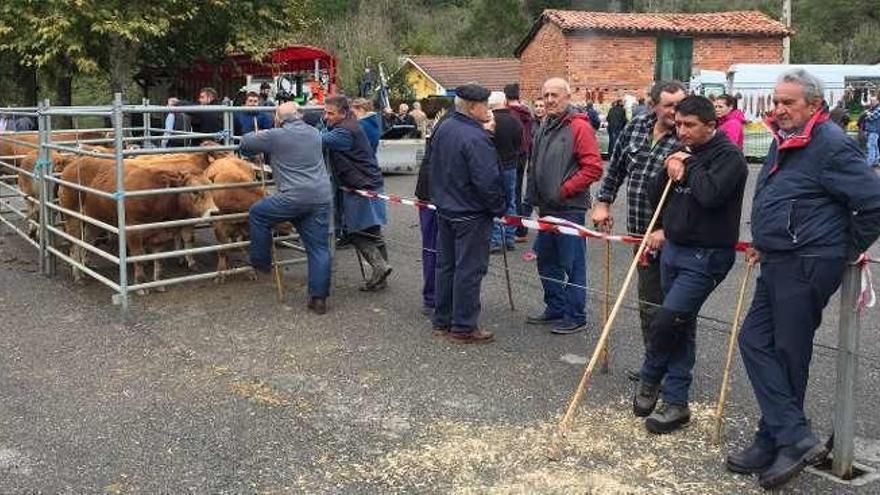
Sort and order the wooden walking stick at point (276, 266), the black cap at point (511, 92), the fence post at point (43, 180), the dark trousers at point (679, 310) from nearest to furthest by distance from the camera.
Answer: the dark trousers at point (679, 310)
the wooden walking stick at point (276, 266)
the fence post at point (43, 180)
the black cap at point (511, 92)

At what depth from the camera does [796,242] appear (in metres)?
3.85

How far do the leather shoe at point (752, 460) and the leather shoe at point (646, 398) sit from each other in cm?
67

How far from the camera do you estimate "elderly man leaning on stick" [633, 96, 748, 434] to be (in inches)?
172

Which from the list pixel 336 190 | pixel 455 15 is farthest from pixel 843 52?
pixel 336 190

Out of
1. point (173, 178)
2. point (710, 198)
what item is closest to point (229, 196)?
point (173, 178)

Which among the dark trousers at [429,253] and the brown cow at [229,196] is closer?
the dark trousers at [429,253]

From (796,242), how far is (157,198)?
5.59 m

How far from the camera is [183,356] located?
615 centimetres

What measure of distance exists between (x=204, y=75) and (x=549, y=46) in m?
13.4

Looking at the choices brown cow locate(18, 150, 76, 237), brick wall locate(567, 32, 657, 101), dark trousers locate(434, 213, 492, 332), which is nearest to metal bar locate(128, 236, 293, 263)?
dark trousers locate(434, 213, 492, 332)

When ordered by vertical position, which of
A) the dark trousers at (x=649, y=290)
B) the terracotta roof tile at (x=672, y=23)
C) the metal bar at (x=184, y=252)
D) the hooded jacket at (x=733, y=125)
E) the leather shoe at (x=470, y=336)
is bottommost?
the leather shoe at (x=470, y=336)

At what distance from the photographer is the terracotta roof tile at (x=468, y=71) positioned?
43.8m

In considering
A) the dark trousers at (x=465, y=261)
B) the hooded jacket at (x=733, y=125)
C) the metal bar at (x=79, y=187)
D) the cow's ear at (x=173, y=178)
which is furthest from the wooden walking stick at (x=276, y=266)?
the hooded jacket at (x=733, y=125)

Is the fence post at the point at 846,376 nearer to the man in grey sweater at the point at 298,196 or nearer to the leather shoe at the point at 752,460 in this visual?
the leather shoe at the point at 752,460
